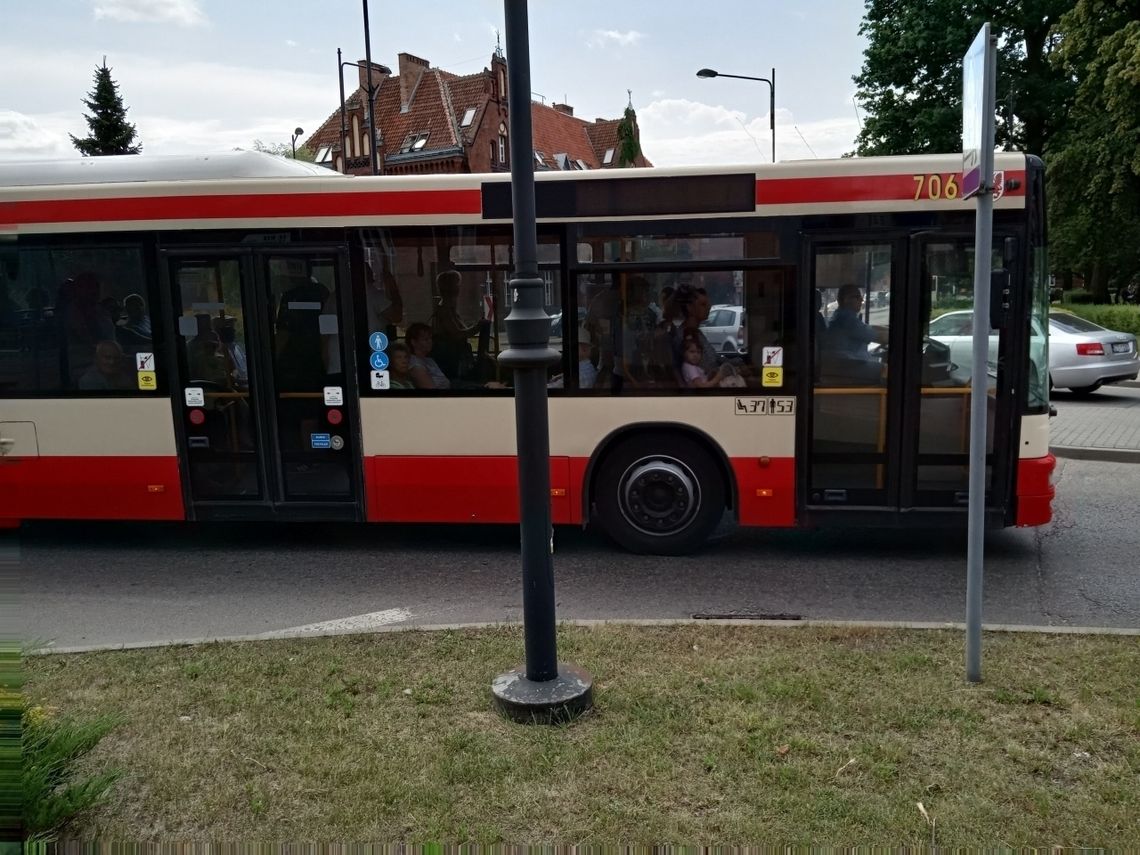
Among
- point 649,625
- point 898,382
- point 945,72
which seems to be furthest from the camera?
point 945,72

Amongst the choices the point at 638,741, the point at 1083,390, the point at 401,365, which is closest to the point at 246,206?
the point at 401,365

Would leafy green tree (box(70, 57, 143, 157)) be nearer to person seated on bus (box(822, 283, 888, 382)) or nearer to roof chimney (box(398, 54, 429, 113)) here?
roof chimney (box(398, 54, 429, 113))

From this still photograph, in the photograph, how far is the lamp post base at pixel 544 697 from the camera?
13.8 ft

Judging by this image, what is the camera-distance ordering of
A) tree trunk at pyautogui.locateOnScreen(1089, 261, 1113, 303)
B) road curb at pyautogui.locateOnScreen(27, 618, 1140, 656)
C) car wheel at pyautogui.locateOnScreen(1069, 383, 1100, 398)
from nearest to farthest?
road curb at pyautogui.locateOnScreen(27, 618, 1140, 656) → car wheel at pyautogui.locateOnScreen(1069, 383, 1100, 398) → tree trunk at pyautogui.locateOnScreen(1089, 261, 1113, 303)

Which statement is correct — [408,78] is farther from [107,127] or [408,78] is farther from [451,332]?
[451,332]

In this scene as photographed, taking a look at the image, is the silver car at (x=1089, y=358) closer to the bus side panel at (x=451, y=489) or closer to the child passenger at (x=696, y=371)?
the child passenger at (x=696, y=371)

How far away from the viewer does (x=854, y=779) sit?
3631mm

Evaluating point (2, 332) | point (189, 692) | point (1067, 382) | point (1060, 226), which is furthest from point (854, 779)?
point (1060, 226)

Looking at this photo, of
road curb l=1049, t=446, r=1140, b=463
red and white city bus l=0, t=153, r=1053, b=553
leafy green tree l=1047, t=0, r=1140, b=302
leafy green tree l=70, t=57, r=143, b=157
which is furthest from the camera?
leafy green tree l=70, t=57, r=143, b=157

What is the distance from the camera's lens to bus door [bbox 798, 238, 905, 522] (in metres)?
6.71

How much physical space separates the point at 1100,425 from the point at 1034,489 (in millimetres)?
7254

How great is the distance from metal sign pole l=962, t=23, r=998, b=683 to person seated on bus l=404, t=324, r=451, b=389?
4035 millimetres

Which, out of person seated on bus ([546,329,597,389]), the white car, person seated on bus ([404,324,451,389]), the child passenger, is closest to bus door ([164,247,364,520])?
person seated on bus ([404,324,451,389])

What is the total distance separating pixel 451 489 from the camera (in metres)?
7.32
